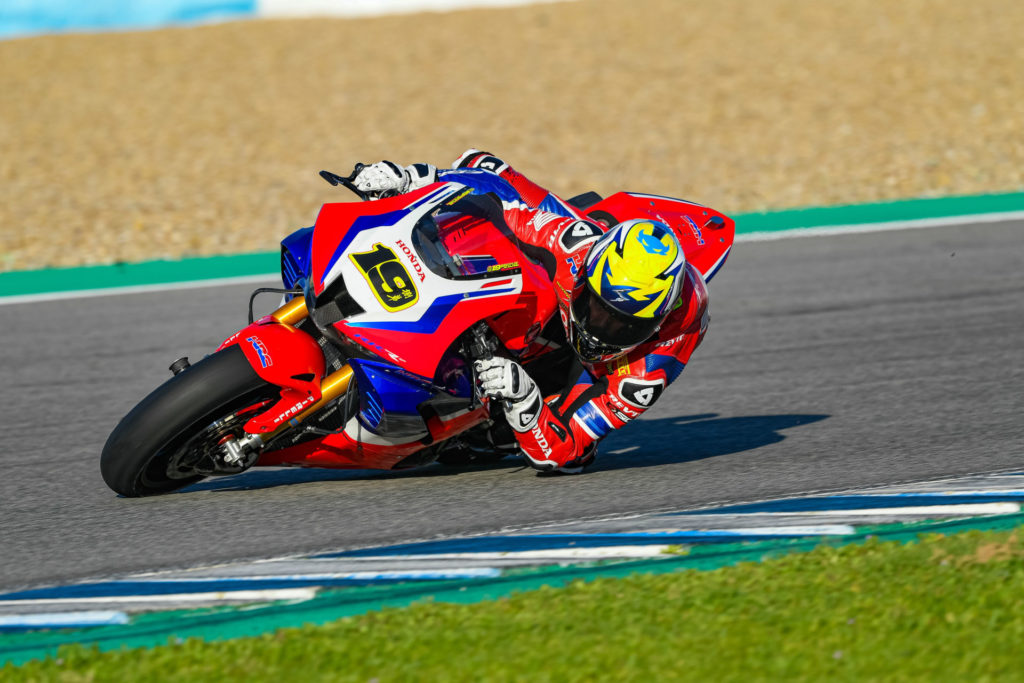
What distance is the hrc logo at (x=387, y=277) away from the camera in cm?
468

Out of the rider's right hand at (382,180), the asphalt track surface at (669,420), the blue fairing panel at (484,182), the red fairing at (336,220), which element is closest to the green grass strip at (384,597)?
the asphalt track surface at (669,420)

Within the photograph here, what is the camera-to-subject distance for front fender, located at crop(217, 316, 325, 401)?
456 cm

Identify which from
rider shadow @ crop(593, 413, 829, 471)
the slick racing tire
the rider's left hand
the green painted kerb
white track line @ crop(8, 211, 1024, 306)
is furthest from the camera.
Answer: the green painted kerb

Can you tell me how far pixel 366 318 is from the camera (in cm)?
464

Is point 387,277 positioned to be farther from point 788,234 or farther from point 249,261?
point 788,234

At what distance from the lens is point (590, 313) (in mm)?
4801

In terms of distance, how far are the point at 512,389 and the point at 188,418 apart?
1.19 metres

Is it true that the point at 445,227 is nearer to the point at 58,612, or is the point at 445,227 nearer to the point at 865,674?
the point at 58,612

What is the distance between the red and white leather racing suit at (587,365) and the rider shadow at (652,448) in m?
0.50

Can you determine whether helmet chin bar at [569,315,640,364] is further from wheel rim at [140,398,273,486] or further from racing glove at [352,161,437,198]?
wheel rim at [140,398,273,486]

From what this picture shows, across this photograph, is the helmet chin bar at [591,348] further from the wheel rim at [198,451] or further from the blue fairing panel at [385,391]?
the wheel rim at [198,451]

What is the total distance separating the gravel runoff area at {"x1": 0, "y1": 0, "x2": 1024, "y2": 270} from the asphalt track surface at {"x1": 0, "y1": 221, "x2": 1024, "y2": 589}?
8.99ft

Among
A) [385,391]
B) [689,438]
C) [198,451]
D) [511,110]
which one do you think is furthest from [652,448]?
[511,110]

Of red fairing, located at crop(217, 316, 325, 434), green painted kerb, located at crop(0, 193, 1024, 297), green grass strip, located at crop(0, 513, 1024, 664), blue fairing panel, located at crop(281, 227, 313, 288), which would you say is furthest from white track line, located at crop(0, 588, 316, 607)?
green painted kerb, located at crop(0, 193, 1024, 297)
